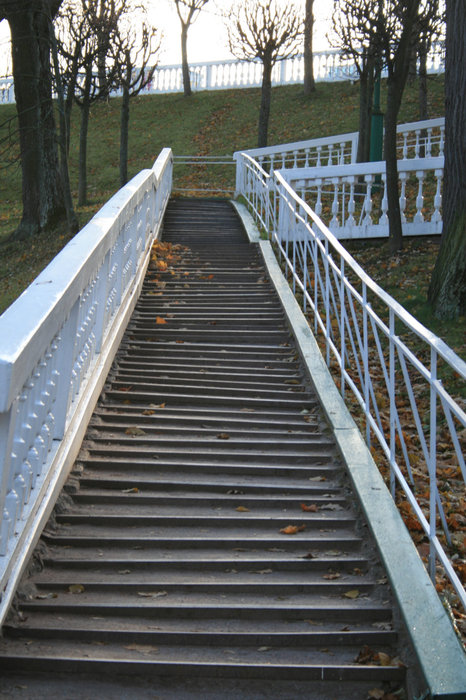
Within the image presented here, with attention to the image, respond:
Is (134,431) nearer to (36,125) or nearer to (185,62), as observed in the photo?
(36,125)

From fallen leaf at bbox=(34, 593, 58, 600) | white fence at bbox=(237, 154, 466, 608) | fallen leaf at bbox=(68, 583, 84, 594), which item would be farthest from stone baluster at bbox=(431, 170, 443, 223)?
fallen leaf at bbox=(34, 593, 58, 600)

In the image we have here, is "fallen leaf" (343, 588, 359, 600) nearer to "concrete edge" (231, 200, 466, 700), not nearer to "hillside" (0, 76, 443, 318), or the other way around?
"concrete edge" (231, 200, 466, 700)

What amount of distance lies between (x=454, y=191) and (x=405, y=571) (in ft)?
22.0

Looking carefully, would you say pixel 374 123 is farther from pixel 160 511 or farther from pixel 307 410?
pixel 160 511

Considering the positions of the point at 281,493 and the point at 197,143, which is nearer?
the point at 281,493

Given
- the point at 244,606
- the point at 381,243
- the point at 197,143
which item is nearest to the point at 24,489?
the point at 244,606

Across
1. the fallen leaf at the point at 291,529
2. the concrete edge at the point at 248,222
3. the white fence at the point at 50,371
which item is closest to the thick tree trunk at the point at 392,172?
the concrete edge at the point at 248,222

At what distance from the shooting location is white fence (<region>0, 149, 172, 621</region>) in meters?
3.43

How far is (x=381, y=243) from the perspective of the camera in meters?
14.3

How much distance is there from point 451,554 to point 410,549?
699 mm

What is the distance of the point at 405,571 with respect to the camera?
13.3ft

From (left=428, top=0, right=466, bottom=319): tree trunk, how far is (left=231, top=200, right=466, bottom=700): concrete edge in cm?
337

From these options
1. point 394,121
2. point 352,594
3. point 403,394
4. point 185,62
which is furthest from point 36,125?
point 185,62

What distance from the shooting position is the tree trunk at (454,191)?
9.45m
